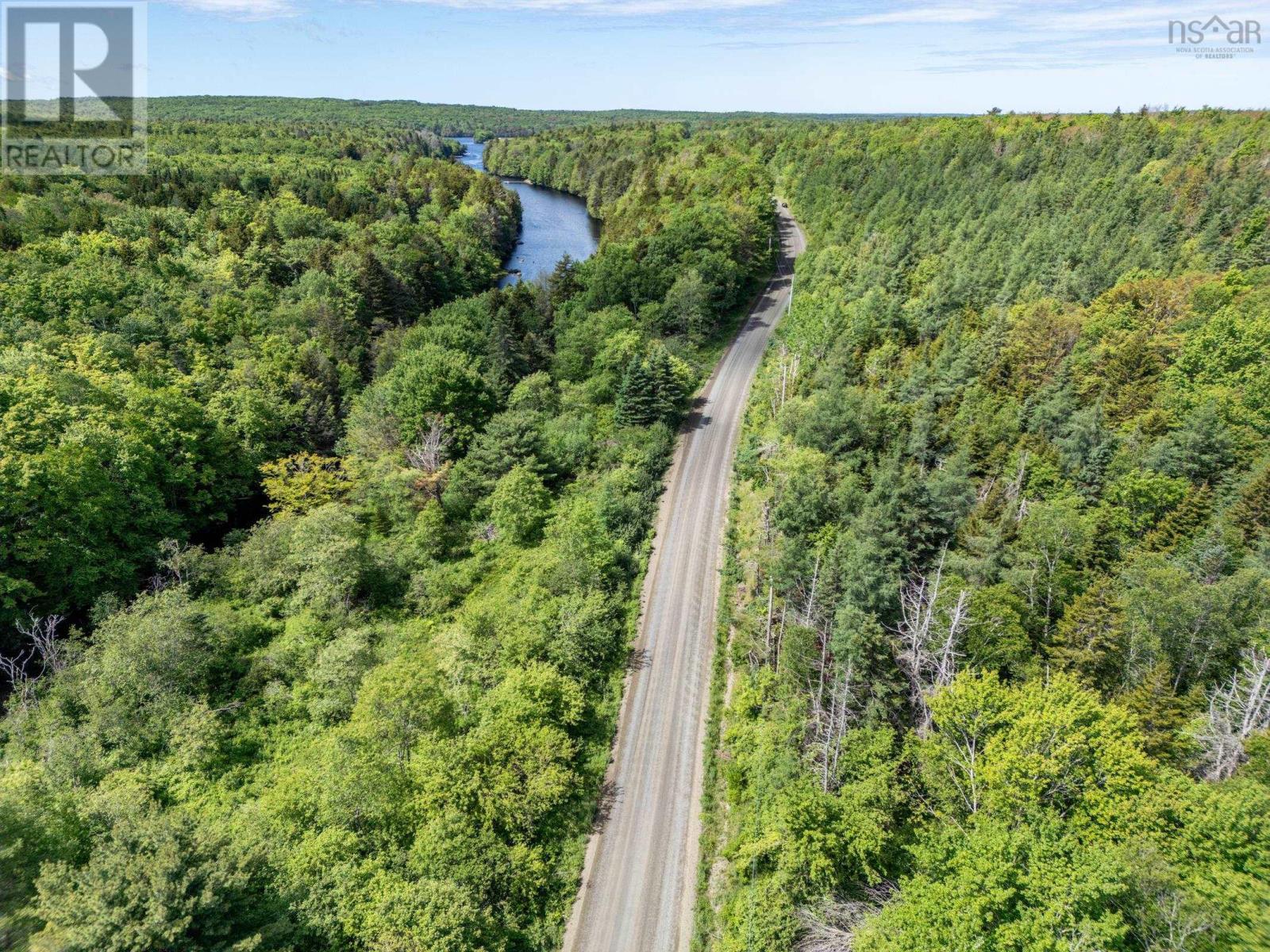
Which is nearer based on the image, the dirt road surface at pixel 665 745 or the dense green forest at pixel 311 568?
the dense green forest at pixel 311 568

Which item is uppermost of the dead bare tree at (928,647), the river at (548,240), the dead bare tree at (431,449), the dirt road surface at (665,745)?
the river at (548,240)

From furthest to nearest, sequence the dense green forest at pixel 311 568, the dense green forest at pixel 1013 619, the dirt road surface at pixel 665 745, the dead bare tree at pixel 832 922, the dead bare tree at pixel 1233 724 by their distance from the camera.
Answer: the dirt road surface at pixel 665 745 → the dense green forest at pixel 311 568 → the dead bare tree at pixel 832 922 → the dead bare tree at pixel 1233 724 → the dense green forest at pixel 1013 619

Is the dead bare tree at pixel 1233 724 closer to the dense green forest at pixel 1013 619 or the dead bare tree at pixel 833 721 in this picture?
the dense green forest at pixel 1013 619

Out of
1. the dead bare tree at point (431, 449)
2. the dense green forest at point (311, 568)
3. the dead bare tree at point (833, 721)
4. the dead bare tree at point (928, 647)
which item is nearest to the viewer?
the dense green forest at point (311, 568)

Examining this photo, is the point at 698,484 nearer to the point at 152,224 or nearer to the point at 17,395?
the point at 17,395

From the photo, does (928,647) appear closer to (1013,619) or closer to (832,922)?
(1013,619)

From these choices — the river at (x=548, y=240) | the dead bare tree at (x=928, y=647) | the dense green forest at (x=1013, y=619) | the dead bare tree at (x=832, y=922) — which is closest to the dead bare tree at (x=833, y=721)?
the dense green forest at (x=1013, y=619)

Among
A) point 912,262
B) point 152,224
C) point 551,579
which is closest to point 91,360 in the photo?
point 152,224
